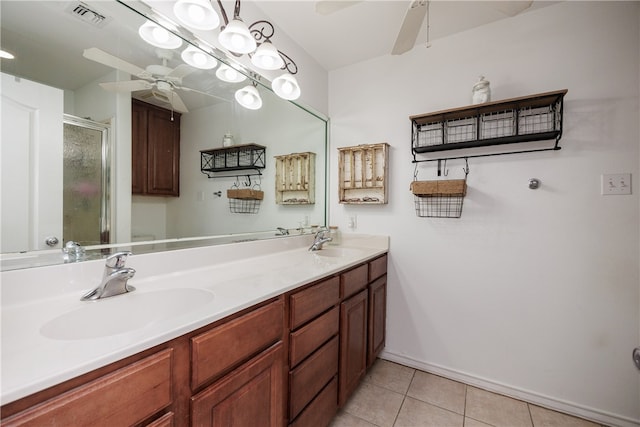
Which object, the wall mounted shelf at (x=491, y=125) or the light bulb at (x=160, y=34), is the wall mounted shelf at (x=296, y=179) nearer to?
the wall mounted shelf at (x=491, y=125)

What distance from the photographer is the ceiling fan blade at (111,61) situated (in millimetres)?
1011

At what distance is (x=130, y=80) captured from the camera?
1.11 m

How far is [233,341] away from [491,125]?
1.93 metres

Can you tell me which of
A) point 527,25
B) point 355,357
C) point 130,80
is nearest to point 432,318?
point 355,357

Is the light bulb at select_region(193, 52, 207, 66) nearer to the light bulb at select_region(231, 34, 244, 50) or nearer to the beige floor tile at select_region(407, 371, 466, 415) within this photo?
the light bulb at select_region(231, 34, 244, 50)

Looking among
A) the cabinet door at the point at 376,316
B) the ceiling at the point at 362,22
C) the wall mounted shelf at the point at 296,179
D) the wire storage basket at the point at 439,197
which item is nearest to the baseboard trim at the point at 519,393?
the cabinet door at the point at 376,316

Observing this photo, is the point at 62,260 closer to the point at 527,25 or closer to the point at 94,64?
the point at 94,64

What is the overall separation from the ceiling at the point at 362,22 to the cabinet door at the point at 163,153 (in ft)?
3.12

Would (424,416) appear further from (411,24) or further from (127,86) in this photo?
(127,86)

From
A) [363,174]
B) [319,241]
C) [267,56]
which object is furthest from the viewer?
[363,174]

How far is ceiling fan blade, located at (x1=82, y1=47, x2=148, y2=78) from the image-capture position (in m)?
1.01

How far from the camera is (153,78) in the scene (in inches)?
47.1

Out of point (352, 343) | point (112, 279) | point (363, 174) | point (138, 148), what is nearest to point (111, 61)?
point (138, 148)

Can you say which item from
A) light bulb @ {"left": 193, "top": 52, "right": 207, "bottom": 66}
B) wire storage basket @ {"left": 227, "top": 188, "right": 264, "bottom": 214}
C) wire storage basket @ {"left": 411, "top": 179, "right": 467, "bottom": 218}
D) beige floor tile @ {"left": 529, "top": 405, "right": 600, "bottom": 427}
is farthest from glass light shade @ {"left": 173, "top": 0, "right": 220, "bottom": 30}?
beige floor tile @ {"left": 529, "top": 405, "right": 600, "bottom": 427}
